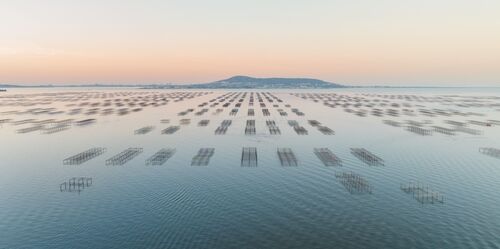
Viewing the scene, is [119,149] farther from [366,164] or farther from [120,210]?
[366,164]

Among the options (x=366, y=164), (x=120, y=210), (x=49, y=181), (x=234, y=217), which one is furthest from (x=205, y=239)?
(x=366, y=164)

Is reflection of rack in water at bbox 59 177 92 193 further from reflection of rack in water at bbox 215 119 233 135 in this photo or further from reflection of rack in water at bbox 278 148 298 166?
reflection of rack in water at bbox 215 119 233 135

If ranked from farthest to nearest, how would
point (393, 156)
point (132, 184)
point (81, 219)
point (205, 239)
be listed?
point (393, 156) → point (132, 184) → point (81, 219) → point (205, 239)

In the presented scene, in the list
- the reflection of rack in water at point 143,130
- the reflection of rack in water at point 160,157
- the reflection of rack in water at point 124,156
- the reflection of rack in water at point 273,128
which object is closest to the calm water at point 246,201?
the reflection of rack in water at point 160,157

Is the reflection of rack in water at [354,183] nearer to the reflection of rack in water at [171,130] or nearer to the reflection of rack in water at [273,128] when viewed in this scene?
the reflection of rack in water at [273,128]

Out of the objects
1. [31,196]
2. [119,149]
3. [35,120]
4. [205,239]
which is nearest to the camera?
[205,239]

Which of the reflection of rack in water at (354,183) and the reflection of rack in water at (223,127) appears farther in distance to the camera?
the reflection of rack in water at (223,127)

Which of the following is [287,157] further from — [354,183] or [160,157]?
[160,157]
